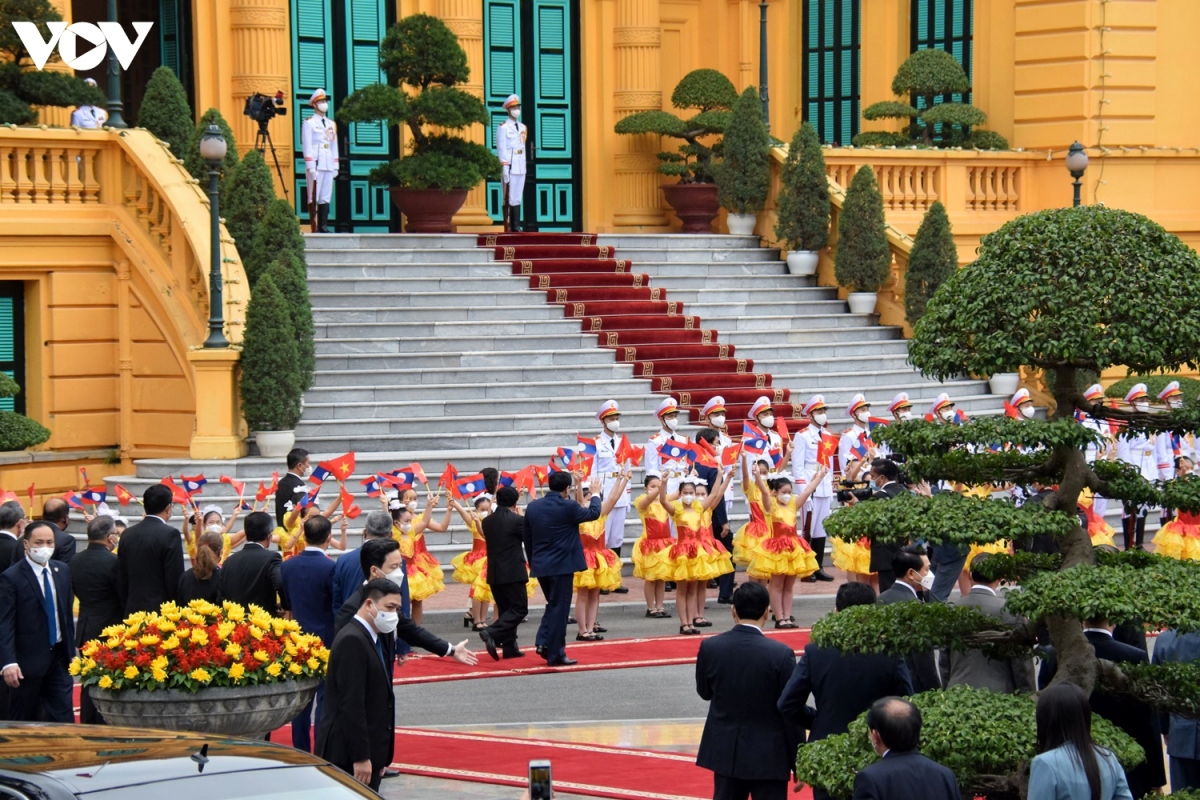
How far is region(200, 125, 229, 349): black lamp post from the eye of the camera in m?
20.2

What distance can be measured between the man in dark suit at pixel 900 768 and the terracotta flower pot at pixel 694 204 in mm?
20917

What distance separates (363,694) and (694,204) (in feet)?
63.3

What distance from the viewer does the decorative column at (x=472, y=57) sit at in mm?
27625

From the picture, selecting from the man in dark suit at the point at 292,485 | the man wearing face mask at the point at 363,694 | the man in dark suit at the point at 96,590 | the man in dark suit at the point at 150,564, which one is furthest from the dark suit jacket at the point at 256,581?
the man in dark suit at the point at 292,485

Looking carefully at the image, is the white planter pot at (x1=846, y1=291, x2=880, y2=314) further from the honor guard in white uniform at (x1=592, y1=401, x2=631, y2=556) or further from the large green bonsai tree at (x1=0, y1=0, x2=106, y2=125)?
the large green bonsai tree at (x1=0, y1=0, x2=106, y2=125)

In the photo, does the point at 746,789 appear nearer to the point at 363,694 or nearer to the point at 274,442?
the point at 363,694

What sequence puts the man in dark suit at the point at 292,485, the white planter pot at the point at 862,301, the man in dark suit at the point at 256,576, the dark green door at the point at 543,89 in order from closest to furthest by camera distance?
the man in dark suit at the point at 256,576
the man in dark suit at the point at 292,485
the white planter pot at the point at 862,301
the dark green door at the point at 543,89

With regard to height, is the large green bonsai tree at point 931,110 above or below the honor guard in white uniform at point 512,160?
above

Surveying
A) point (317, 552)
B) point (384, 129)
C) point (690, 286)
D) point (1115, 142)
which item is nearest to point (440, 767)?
point (317, 552)

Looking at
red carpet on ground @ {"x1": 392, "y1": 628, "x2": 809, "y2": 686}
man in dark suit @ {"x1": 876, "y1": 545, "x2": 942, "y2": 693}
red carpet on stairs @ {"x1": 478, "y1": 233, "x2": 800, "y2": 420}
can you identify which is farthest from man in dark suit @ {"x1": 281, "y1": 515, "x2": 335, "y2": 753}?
red carpet on stairs @ {"x1": 478, "y1": 233, "x2": 800, "y2": 420}

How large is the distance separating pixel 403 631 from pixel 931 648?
3.05 meters

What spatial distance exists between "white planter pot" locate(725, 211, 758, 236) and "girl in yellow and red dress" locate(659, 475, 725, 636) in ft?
34.7

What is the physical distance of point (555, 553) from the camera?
1578cm

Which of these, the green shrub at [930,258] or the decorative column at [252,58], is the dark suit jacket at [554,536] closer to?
the green shrub at [930,258]
